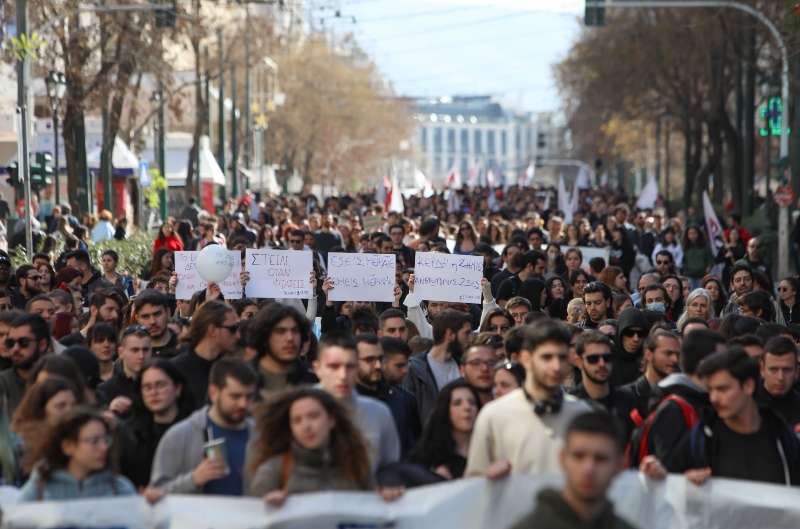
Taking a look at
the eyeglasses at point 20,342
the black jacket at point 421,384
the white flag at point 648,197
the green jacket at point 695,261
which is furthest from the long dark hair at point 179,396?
the white flag at point 648,197

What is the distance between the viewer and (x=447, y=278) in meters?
12.0

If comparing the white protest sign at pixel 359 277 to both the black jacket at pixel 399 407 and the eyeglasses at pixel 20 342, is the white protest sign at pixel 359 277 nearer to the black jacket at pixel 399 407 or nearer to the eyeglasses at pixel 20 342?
the black jacket at pixel 399 407

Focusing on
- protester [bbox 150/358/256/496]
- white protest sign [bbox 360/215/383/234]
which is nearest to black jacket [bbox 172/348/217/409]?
protester [bbox 150/358/256/496]

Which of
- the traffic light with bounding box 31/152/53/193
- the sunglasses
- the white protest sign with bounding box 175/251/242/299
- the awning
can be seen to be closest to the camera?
the sunglasses

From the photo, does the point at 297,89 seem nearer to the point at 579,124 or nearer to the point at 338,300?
the point at 579,124

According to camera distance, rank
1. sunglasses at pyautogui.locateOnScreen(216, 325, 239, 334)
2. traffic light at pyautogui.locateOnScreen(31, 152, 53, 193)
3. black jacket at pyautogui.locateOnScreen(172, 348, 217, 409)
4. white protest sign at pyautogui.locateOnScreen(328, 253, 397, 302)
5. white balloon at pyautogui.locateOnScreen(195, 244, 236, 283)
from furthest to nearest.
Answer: traffic light at pyautogui.locateOnScreen(31, 152, 53, 193)
white protest sign at pyautogui.locateOnScreen(328, 253, 397, 302)
white balloon at pyautogui.locateOnScreen(195, 244, 236, 283)
sunglasses at pyautogui.locateOnScreen(216, 325, 239, 334)
black jacket at pyautogui.locateOnScreen(172, 348, 217, 409)

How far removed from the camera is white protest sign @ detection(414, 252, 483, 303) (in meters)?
11.9

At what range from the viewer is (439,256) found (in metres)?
12.0

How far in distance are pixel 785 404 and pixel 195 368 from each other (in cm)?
306

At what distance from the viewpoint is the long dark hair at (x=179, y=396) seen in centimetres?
642

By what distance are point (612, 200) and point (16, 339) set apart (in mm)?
39637

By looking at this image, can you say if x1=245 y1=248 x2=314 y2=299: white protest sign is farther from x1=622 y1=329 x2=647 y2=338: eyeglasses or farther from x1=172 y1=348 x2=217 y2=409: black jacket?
x1=172 y1=348 x2=217 y2=409: black jacket

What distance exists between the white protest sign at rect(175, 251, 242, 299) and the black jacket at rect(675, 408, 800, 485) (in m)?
6.50

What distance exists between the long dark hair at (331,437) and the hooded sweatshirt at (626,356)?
3.27 metres
